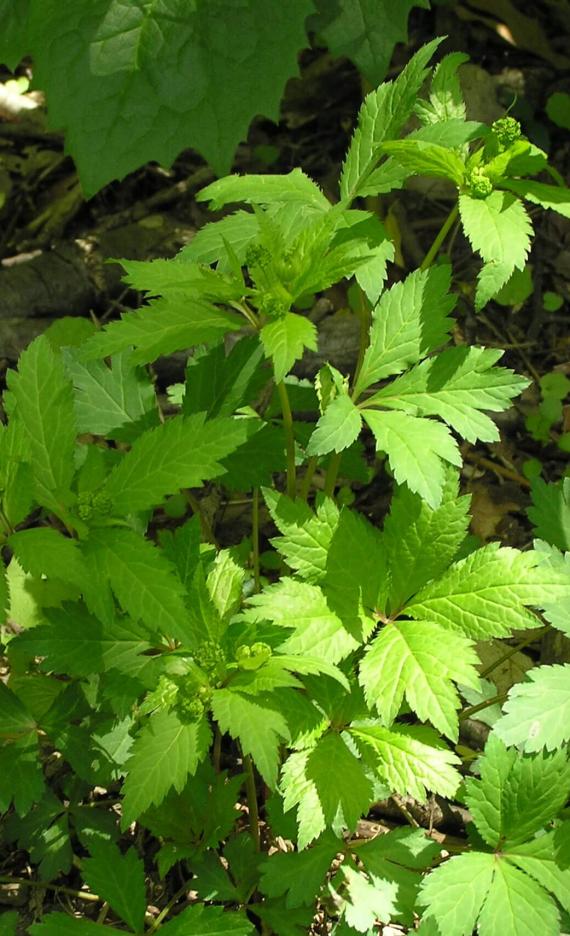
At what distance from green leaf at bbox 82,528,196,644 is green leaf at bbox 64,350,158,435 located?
0.55 metres

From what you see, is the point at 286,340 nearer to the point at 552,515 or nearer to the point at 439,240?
the point at 439,240

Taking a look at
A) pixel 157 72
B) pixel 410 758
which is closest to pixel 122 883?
pixel 410 758

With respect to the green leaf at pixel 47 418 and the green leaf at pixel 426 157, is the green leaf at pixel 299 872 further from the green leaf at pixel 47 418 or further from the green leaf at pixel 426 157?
the green leaf at pixel 426 157

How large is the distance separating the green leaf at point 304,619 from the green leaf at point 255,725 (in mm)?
143

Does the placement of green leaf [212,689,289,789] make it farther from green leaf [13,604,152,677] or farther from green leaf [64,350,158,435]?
green leaf [64,350,158,435]

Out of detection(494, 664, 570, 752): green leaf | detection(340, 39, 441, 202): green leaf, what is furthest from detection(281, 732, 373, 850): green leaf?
detection(340, 39, 441, 202): green leaf

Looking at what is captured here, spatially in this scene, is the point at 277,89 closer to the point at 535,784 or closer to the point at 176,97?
the point at 176,97

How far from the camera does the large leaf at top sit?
2.05m

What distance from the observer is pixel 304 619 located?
5.62ft

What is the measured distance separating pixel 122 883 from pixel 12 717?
1.40 ft

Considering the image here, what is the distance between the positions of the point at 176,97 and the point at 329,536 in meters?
1.14

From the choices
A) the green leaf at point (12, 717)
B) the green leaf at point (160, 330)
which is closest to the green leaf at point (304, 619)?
the green leaf at point (160, 330)

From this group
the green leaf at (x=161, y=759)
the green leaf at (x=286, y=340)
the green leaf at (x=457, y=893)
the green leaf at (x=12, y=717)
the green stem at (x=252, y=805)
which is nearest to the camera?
the green leaf at (x=286, y=340)

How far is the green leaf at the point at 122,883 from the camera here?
5.98ft
